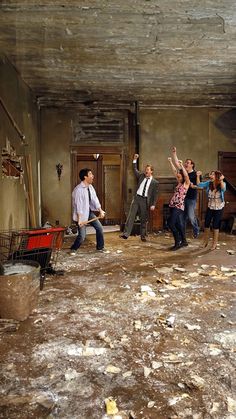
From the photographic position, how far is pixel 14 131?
638 cm

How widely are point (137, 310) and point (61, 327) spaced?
0.96 metres

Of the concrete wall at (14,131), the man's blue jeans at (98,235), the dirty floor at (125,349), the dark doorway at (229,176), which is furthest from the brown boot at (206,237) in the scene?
the concrete wall at (14,131)

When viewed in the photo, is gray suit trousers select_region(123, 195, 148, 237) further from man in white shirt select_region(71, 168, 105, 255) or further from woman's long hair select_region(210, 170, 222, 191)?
woman's long hair select_region(210, 170, 222, 191)

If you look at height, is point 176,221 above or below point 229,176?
below

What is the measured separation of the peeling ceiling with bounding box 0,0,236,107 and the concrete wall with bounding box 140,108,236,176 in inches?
34.3

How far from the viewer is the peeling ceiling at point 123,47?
171 inches

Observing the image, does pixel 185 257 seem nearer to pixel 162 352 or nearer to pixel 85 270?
pixel 85 270

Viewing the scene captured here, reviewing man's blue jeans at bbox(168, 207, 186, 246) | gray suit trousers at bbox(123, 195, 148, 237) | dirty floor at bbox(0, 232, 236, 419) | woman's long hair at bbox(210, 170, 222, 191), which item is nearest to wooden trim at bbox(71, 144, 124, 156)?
gray suit trousers at bbox(123, 195, 148, 237)

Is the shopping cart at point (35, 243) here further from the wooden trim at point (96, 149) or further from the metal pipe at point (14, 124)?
the wooden trim at point (96, 149)

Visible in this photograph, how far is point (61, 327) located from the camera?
11.8ft

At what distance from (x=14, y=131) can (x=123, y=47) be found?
8.28 ft

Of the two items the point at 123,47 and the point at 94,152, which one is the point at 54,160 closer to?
the point at 94,152

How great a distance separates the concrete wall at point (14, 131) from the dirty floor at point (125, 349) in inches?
62.5

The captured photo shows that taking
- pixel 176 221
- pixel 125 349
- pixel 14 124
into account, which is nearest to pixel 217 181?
pixel 176 221
